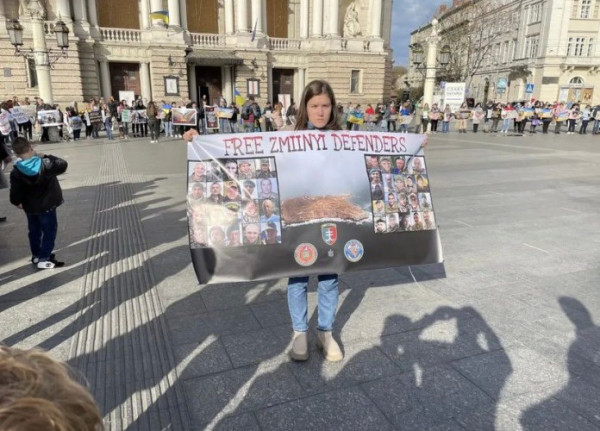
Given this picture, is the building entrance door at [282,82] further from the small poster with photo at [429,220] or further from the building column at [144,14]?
the small poster with photo at [429,220]

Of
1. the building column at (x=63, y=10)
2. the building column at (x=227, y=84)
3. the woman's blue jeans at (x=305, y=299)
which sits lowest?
the woman's blue jeans at (x=305, y=299)

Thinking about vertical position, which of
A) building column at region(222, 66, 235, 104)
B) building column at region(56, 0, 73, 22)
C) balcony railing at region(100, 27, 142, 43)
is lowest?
building column at region(222, 66, 235, 104)

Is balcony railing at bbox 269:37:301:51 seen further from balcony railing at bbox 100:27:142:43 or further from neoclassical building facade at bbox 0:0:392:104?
balcony railing at bbox 100:27:142:43

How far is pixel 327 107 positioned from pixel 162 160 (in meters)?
12.1

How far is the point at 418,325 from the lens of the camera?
382cm

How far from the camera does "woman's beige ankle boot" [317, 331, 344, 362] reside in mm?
3262

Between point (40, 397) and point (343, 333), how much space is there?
3.06 metres

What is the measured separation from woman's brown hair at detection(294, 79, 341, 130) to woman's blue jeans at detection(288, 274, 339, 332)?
1084 mm

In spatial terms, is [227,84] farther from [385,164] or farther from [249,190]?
[249,190]

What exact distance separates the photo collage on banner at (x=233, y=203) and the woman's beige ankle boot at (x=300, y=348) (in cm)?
73

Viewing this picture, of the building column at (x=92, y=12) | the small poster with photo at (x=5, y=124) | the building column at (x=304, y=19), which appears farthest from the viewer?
the building column at (x=304, y=19)

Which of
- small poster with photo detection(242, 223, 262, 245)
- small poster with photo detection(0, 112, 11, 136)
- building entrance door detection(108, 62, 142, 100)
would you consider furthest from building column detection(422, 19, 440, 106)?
small poster with photo detection(242, 223, 262, 245)

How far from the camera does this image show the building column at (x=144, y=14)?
33744 millimetres

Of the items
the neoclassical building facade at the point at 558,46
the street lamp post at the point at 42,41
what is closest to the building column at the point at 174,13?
the street lamp post at the point at 42,41
